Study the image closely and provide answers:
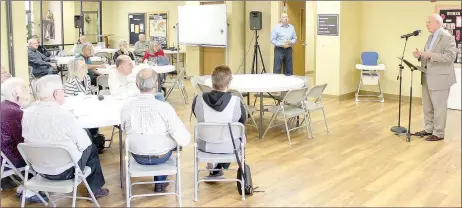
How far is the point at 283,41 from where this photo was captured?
34.3 feet

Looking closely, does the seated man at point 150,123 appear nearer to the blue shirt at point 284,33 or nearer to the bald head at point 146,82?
the bald head at point 146,82

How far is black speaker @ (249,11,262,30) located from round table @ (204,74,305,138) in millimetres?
3884

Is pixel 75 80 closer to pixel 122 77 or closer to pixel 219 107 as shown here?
pixel 122 77

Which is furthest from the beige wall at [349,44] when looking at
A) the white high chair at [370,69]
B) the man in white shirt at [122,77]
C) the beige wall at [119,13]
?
the beige wall at [119,13]

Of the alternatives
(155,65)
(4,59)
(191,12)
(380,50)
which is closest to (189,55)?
(191,12)

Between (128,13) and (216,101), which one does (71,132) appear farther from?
(128,13)

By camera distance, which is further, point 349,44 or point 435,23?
point 349,44

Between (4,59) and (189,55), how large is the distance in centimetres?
741

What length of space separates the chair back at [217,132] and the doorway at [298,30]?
7.78 m

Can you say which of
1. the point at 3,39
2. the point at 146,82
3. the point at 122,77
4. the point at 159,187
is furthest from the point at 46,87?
the point at 3,39

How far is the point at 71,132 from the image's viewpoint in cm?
395

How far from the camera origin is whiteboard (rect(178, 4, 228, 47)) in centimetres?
1227

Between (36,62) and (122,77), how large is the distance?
181 inches

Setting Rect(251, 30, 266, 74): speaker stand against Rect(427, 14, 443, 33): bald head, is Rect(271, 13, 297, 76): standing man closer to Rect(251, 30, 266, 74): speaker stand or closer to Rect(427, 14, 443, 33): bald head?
Rect(251, 30, 266, 74): speaker stand
